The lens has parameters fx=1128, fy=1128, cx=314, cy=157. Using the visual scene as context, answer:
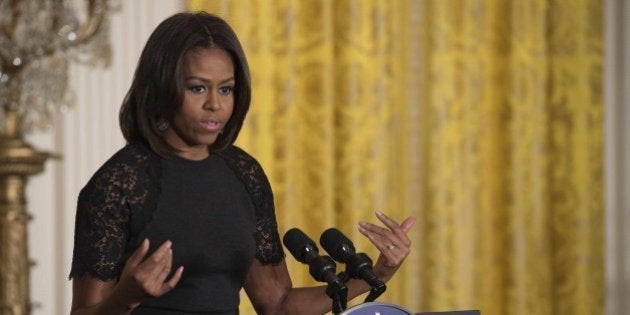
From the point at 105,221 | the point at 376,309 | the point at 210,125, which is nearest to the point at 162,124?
the point at 210,125

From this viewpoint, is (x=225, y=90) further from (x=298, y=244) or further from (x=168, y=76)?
(x=298, y=244)

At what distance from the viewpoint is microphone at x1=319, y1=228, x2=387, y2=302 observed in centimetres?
192

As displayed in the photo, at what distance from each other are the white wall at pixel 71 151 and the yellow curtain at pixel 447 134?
382 millimetres

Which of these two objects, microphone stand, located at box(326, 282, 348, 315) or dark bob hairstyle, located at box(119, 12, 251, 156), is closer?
microphone stand, located at box(326, 282, 348, 315)

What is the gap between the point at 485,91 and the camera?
520cm

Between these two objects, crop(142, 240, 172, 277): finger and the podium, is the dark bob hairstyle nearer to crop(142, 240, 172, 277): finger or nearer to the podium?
crop(142, 240, 172, 277): finger

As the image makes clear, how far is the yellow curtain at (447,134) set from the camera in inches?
192

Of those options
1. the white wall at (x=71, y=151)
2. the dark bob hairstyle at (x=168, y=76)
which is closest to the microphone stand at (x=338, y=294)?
the dark bob hairstyle at (x=168, y=76)

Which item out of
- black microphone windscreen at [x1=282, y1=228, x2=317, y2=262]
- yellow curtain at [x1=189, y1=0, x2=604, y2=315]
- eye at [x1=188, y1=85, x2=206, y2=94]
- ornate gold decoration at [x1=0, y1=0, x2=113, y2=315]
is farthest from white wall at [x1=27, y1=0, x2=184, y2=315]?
black microphone windscreen at [x1=282, y1=228, x2=317, y2=262]

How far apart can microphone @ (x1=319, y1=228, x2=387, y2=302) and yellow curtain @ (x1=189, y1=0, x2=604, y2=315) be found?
2.79 metres

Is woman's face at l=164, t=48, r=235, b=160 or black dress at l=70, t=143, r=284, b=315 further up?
woman's face at l=164, t=48, r=235, b=160

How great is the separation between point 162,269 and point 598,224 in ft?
12.8

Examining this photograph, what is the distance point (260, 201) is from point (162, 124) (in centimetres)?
31

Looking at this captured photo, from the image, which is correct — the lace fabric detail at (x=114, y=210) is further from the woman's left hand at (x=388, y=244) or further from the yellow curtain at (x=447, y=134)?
the yellow curtain at (x=447, y=134)
